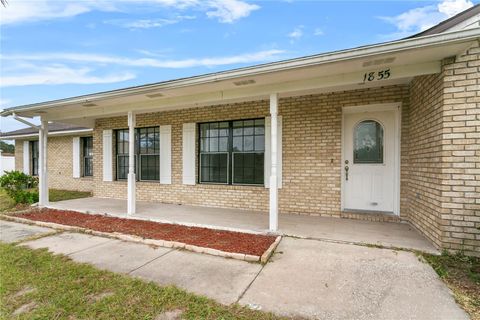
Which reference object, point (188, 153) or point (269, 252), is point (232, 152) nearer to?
point (188, 153)

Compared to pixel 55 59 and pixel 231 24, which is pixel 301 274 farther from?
pixel 55 59

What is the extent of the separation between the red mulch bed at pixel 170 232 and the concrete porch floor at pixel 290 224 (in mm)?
247

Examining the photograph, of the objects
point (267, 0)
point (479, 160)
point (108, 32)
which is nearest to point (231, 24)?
point (267, 0)

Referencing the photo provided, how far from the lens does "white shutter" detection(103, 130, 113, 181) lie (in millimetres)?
7887

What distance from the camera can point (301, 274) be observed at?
9.19 feet

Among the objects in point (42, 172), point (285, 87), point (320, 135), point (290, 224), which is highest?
point (285, 87)

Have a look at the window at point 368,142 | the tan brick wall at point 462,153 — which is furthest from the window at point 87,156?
the tan brick wall at point 462,153

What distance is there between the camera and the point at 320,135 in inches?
206

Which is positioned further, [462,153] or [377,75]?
[377,75]

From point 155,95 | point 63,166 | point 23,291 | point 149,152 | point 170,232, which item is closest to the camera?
point 23,291

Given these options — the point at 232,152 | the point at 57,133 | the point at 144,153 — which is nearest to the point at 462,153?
the point at 232,152

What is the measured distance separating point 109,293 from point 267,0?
6.23 m

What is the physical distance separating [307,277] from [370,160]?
3301 millimetres

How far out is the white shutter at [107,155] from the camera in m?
7.89
